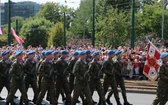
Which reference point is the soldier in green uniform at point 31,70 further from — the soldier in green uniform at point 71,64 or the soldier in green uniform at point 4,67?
the soldier in green uniform at point 71,64

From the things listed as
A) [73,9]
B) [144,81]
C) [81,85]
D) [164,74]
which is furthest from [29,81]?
[73,9]

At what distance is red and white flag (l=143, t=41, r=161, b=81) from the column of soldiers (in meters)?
3.29

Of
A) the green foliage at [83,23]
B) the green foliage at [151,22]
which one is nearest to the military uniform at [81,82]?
the green foliage at [151,22]

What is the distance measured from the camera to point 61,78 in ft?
49.4

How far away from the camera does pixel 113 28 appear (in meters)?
41.7

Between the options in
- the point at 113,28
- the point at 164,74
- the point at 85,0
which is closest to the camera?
the point at 164,74

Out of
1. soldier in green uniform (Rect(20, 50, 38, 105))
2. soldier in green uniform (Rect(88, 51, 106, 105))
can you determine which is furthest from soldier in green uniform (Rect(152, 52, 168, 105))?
soldier in green uniform (Rect(20, 50, 38, 105))

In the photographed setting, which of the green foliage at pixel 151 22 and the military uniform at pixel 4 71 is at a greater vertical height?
the green foliage at pixel 151 22

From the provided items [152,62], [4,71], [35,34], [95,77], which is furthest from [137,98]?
[35,34]

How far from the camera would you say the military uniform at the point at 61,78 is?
1496cm

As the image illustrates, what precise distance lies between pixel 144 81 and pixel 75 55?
7.52m

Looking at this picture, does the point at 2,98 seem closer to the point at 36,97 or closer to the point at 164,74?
the point at 36,97

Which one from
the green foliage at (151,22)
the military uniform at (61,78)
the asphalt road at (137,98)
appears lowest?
the asphalt road at (137,98)

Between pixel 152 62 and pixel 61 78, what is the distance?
16.3ft
